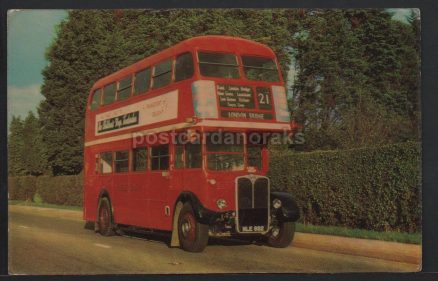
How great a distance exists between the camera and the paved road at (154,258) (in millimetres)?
12828

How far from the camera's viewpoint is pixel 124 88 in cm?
1547

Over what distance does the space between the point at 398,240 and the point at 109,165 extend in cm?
670

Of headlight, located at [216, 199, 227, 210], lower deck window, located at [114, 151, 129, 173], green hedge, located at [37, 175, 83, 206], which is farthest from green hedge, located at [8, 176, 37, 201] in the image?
headlight, located at [216, 199, 227, 210]

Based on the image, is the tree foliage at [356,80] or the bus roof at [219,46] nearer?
the tree foliage at [356,80]

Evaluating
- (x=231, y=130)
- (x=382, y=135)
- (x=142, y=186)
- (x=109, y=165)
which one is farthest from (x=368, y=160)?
(x=109, y=165)

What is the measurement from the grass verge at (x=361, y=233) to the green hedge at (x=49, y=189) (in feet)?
17.7

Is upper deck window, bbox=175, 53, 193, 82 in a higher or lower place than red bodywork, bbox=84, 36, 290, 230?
higher

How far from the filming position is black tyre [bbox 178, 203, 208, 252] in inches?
511

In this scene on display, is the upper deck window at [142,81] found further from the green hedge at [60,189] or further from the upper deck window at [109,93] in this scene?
the green hedge at [60,189]

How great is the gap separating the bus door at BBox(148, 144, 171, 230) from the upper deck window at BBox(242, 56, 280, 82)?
216cm

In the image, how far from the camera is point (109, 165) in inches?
641

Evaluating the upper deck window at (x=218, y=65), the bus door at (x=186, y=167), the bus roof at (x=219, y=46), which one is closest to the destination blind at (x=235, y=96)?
the upper deck window at (x=218, y=65)

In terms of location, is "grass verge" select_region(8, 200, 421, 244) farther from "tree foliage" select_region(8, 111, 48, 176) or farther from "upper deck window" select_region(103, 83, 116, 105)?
"upper deck window" select_region(103, 83, 116, 105)

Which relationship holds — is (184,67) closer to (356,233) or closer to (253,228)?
(253,228)
